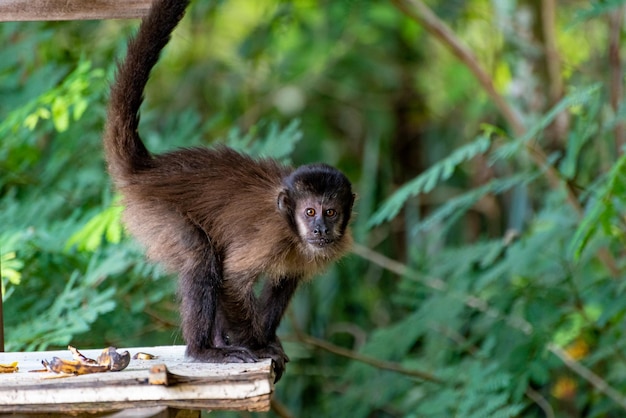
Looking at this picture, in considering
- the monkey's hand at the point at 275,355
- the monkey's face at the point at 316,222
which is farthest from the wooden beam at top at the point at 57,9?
the monkey's hand at the point at 275,355

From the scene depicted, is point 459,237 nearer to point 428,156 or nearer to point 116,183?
point 428,156

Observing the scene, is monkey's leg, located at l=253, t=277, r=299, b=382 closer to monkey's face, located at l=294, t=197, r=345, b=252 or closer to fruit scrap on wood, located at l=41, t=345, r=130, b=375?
monkey's face, located at l=294, t=197, r=345, b=252

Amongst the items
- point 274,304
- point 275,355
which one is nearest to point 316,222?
point 274,304

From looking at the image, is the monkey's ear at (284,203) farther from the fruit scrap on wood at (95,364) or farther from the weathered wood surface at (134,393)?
the weathered wood surface at (134,393)

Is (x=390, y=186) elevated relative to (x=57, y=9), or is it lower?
lower

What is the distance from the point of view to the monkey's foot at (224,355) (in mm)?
4355

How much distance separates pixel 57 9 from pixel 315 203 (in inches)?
64.7

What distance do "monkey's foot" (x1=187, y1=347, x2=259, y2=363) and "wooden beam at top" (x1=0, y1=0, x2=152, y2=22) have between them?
1.77 m

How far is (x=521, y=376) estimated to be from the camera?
6.98 meters

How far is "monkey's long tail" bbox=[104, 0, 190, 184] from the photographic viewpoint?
15.5ft

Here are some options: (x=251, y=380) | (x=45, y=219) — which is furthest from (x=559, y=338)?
(x=251, y=380)

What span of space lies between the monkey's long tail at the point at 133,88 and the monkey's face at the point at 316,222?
886 millimetres

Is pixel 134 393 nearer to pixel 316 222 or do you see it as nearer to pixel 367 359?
pixel 316 222

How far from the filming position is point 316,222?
4.91 metres
